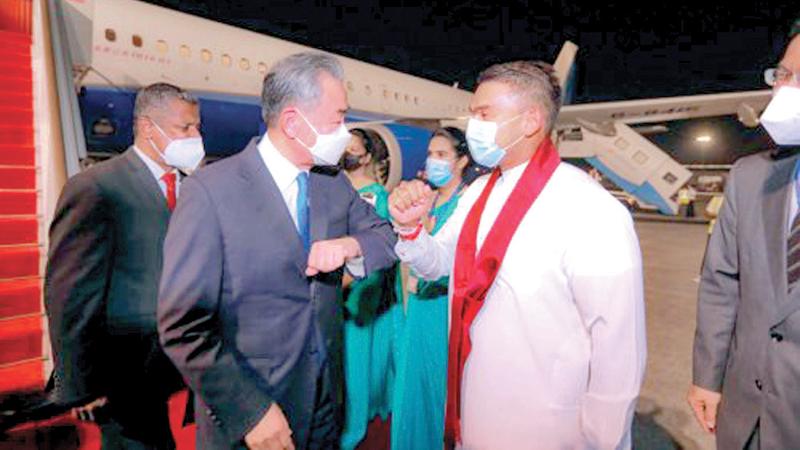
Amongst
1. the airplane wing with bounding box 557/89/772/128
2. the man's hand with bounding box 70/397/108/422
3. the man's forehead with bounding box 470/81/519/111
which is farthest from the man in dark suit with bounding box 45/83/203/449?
the airplane wing with bounding box 557/89/772/128

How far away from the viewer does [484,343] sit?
176 cm

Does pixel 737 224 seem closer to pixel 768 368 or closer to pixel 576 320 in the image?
pixel 768 368

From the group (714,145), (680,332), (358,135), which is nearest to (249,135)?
(358,135)

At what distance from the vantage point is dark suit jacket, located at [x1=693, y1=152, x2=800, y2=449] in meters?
1.57

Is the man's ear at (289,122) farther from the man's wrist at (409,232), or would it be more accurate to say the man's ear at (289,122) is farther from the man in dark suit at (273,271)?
the man's wrist at (409,232)

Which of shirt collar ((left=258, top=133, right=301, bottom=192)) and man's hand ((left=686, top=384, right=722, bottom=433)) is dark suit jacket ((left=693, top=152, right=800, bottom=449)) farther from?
shirt collar ((left=258, top=133, right=301, bottom=192))

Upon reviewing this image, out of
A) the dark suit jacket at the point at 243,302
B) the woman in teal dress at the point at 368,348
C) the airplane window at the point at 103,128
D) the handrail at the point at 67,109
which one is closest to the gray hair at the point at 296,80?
the dark suit jacket at the point at 243,302

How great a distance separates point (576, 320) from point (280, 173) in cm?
122

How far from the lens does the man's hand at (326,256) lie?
1502 mm

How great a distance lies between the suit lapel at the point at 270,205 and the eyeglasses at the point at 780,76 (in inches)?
77.8

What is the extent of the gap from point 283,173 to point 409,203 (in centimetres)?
54

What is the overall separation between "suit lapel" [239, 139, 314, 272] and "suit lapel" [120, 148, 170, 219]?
1003 millimetres

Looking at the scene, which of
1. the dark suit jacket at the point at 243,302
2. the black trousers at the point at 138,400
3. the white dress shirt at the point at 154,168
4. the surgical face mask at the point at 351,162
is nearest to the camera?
the dark suit jacket at the point at 243,302

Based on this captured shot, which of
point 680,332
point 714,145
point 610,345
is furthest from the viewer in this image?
point 714,145
